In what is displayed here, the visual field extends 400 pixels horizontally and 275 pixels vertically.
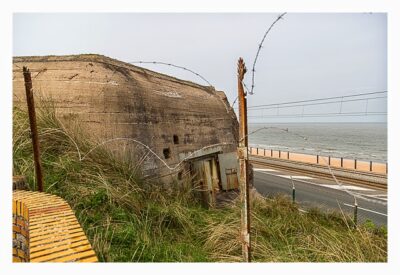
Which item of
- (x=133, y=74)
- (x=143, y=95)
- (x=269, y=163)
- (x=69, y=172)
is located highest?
(x=133, y=74)

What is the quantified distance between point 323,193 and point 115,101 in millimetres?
10980

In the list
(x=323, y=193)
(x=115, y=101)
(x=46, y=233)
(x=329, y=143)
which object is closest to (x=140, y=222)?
(x=46, y=233)

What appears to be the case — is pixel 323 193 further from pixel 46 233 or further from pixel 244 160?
pixel 46 233

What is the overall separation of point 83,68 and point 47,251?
492 centimetres

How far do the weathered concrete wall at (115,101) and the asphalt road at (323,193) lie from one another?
4683 millimetres

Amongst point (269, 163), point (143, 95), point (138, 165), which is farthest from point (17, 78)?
point (269, 163)

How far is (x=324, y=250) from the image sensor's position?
157 inches

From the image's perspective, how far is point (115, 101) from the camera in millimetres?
5848

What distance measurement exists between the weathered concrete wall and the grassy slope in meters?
0.62

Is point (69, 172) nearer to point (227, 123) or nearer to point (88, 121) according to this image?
point (88, 121)

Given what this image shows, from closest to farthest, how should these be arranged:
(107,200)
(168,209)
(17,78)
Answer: (107,200) → (168,209) → (17,78)

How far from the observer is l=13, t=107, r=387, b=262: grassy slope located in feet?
11.1

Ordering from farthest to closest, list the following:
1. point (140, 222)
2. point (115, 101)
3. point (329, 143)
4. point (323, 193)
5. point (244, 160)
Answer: point (329, 143) → point (323, 193) → point (115, 101) → point (140, 222) → point (244, 160)

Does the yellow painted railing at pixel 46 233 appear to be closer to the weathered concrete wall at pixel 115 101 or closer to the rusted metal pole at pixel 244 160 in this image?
the rusted metal pole at pixel 244 160
